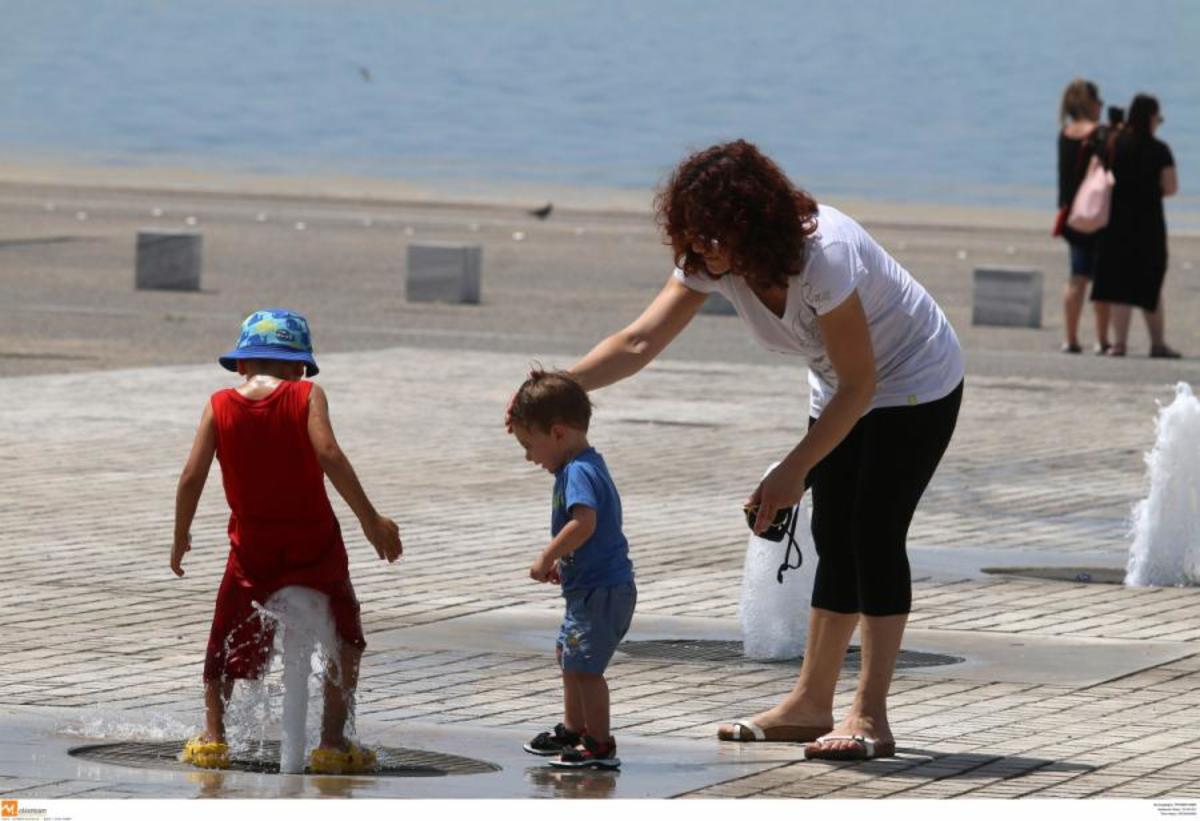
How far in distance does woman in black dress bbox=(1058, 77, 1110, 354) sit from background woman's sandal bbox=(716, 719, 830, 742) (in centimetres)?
1288

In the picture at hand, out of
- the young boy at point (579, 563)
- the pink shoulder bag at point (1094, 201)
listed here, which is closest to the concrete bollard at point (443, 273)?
the pink shoulder bag at point (1094, 201)

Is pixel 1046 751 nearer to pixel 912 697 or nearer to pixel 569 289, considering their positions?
pixel 912 697

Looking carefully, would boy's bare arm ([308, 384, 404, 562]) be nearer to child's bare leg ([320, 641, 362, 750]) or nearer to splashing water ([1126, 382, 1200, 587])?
child's bare leg ([320, 641, 362, 750])


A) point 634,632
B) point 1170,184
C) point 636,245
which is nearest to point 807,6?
point 636,245

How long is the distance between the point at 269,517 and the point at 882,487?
1.48 metres

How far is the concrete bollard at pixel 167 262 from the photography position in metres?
23.7

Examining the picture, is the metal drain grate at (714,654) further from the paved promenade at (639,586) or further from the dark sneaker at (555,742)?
the dark sneaker at (555,742)

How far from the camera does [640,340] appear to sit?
23.3ft

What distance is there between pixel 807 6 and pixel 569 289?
144 metres

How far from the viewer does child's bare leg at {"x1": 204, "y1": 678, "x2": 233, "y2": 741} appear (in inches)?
263

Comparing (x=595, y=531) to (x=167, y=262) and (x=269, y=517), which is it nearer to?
(x=269, y=517)

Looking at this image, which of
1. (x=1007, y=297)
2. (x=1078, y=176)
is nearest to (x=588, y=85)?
(x=1007, y=297)

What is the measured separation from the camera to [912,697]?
7746mm

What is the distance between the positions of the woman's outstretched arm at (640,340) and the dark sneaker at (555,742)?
89cm
